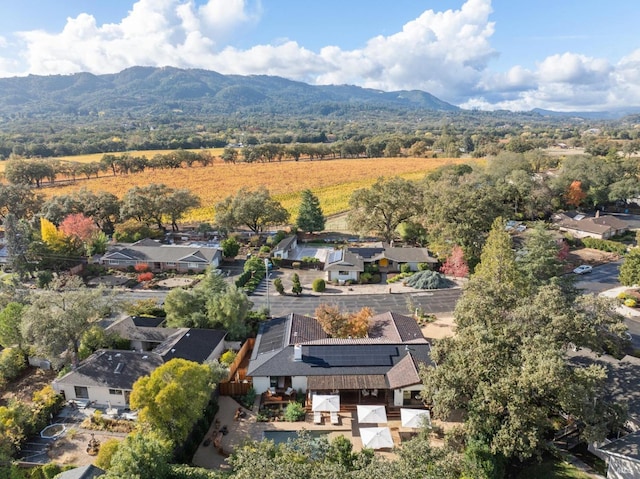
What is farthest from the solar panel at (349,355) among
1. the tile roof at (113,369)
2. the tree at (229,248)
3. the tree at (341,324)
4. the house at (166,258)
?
the tree at (229,248)

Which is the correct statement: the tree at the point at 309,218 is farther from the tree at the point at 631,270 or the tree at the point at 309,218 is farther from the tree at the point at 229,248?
the tree at the point at 631,270

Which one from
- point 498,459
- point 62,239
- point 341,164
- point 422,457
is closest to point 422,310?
point 498,459

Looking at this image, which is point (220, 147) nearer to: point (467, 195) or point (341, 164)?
point (341, 164)

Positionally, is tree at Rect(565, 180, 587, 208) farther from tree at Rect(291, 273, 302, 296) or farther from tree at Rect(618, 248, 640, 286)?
tree at Rect(291, 273, 302, 296)

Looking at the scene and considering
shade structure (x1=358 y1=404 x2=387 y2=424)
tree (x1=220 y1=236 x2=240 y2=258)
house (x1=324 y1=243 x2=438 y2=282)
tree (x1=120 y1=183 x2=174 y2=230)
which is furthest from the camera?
tree (x1=120 y1=183 x2=174 y2=230)

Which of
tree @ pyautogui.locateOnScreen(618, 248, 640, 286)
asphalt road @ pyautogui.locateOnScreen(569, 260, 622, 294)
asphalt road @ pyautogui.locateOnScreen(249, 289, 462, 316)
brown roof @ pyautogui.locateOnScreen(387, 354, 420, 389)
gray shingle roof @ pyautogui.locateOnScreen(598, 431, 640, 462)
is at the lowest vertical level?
asphalt road @ pyautogui.locateOnScreen(249, 289, 462, 316)

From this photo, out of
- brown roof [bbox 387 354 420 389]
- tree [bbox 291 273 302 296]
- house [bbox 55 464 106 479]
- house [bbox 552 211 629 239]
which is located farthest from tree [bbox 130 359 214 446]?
house [bbox 552 211 629 239]
